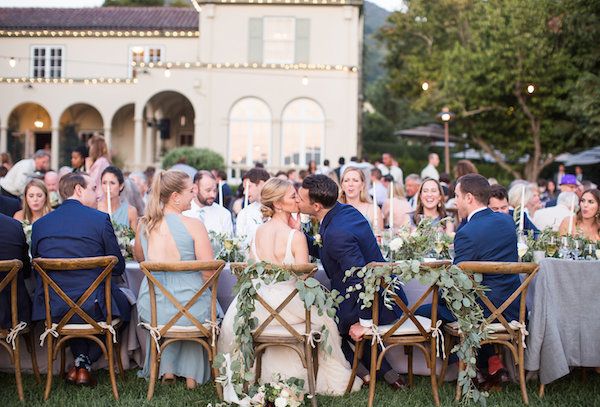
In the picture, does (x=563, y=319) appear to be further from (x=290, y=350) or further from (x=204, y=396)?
(x=204, y=396)

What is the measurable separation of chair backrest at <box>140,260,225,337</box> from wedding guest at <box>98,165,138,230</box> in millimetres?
2239

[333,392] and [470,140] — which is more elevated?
[470,140]

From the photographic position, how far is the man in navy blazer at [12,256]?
5.50m

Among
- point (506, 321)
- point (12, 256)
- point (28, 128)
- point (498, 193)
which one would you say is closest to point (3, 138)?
point (28, 128)

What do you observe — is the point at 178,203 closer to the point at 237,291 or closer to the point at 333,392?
the point at 237,291

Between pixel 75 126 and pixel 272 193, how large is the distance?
82.8 ft

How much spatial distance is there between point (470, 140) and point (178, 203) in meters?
22.3

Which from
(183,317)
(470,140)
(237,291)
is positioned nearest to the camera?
(237,291)

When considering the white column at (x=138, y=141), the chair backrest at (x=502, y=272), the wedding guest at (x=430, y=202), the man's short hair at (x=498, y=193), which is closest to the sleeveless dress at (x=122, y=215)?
the wedding guest at (x=430, y=202)

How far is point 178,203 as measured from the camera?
18.6 ft

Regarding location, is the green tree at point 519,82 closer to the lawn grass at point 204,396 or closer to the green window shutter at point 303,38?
the green window shutter at point 303,38

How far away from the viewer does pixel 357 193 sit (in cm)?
780

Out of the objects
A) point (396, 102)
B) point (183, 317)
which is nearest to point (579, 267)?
point (183, 317)

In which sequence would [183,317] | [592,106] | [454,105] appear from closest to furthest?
[183,317], [592,106], [454,105]
